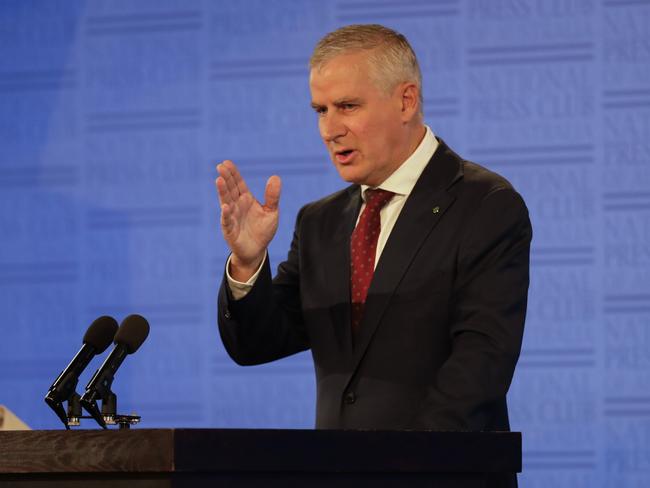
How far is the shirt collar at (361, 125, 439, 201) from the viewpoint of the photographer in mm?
2389

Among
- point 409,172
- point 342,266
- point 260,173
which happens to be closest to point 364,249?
point 342,266

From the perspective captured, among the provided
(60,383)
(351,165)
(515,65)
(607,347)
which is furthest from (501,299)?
(515,65)

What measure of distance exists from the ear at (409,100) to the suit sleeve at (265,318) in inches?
15.8

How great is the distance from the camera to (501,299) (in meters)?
2.13

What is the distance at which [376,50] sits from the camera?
2381 mm

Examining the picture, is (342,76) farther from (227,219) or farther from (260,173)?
(260,173)

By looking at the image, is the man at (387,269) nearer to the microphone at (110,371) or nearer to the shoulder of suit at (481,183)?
the shoulder of suit at (481,183)

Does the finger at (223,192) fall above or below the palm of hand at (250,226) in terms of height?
above

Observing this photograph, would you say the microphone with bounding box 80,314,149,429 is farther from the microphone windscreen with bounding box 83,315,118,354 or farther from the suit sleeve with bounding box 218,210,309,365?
the suit sleeve with bounding box 218,210,309,365

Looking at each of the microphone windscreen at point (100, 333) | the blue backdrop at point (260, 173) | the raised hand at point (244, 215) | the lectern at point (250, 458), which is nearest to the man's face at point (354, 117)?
the raised hand at point (244, 215)

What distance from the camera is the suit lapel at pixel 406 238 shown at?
2242mm

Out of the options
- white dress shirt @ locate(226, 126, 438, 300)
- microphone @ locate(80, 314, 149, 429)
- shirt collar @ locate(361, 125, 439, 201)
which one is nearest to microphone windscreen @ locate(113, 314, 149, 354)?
microphone @ locate(80, 314, 149, 429)

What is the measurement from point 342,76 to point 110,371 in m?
0.80

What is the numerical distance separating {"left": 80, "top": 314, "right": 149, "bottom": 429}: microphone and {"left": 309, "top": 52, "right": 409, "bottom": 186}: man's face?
23.9 inches
